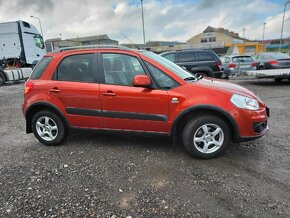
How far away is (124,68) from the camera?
3936mm

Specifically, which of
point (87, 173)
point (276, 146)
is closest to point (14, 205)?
point (87, 173)

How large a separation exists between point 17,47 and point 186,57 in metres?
11.6

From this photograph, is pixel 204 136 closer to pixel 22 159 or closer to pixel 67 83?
pixel 67 83

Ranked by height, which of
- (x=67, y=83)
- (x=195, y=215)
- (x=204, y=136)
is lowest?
(x=195, y=215)

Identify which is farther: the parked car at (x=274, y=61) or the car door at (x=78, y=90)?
the parked car at (x=274, y=61)

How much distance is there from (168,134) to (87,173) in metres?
1.33

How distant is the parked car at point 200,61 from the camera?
33.2 feet

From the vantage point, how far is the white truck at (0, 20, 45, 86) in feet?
50.6

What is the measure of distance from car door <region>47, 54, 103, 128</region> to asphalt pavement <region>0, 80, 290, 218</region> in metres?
0.58

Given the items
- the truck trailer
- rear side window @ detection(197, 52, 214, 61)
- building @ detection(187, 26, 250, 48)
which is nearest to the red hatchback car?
rear side window @ detection(197, 52, 214, 61)

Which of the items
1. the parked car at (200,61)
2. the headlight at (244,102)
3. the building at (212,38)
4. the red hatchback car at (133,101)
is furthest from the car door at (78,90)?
the building at (212,38)

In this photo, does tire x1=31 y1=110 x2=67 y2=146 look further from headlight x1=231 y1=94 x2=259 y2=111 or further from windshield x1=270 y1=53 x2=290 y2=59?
windshield x1=270 y1=53 x2=290 y2=59

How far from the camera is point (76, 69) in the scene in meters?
4.12

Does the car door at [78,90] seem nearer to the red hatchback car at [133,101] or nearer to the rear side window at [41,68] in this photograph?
the red hatchback car at [133,101]
